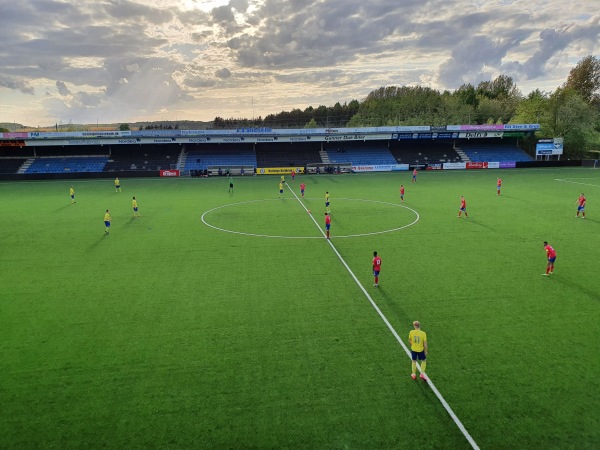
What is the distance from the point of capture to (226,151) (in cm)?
6994

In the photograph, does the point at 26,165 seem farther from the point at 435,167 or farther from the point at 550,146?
the point at 550,146

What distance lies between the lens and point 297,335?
1203 centimetres

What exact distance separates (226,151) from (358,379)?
6392 cm

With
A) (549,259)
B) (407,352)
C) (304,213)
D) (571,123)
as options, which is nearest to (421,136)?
(571,123)

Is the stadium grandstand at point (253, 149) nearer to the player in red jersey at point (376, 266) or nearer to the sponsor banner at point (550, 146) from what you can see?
the sponsor banner at point (550, 146)

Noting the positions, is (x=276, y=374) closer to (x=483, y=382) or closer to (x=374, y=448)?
(x=374, y=448)

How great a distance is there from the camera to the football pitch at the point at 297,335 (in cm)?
835

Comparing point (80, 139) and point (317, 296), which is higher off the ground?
point (80, 139)

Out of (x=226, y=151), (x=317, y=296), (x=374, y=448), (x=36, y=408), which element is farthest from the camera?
(x=226, y=151)

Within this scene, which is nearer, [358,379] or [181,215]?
[358,379]

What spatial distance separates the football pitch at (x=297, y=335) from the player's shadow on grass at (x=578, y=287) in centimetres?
7

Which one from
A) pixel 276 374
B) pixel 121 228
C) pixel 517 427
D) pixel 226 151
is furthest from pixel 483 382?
pixel 226 151

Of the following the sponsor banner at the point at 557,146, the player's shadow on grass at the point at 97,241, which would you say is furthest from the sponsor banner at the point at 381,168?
the player's shadow on grass at the point at 97,241

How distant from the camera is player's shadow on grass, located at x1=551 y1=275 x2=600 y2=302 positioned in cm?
1452
